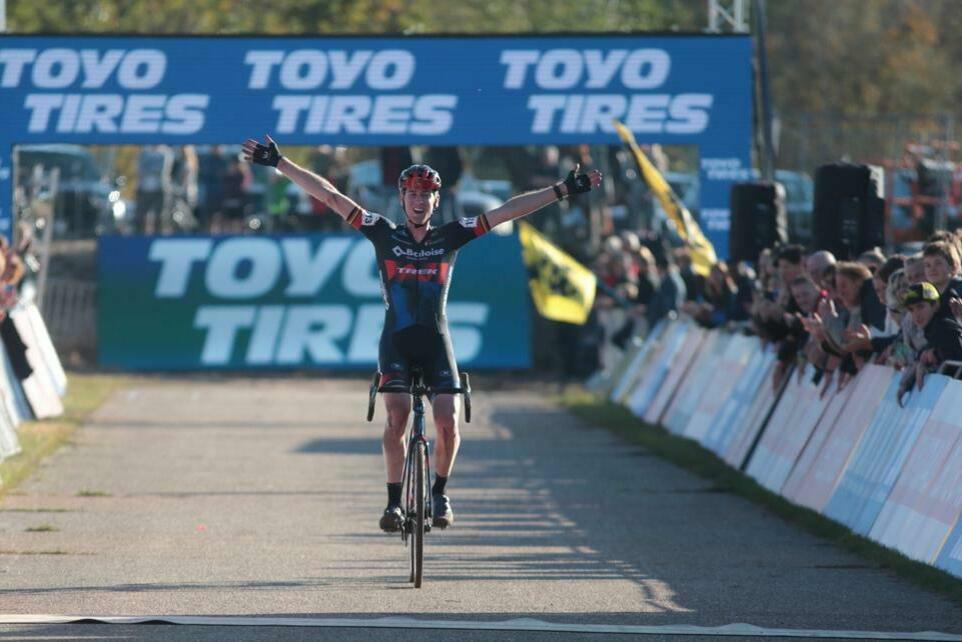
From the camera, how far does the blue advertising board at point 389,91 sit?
25.2m

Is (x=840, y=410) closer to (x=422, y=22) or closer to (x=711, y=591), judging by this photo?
(x=711, y=591)

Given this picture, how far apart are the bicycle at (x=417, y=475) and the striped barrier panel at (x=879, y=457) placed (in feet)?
9.85

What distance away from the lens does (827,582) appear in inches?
472

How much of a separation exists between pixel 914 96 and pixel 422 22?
68.7ft

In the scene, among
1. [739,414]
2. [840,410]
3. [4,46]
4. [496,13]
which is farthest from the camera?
[496,13]

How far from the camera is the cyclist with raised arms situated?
38.7ft

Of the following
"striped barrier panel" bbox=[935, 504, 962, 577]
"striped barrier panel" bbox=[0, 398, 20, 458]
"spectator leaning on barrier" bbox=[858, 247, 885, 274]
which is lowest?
"striped barrier panel" bbox=[0, 398, 20, 458]

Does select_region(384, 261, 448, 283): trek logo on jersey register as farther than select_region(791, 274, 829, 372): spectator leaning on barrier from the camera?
No

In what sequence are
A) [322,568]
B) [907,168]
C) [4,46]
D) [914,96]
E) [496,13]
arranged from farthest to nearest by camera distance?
[914,96] → [496,13] → [907,168] → [4,46] → [322,568]

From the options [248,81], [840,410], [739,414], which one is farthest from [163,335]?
[840,410]

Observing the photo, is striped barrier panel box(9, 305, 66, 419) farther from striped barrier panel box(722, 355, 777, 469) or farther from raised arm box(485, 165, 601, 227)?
raised arm box(485, 165, 601, 227)

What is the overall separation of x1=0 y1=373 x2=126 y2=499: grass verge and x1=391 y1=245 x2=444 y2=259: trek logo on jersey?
6.02 meters

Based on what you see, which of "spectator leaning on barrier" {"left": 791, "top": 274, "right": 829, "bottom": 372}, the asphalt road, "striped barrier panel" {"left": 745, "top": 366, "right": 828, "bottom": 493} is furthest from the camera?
"striped barrier panel" {"left": 745, "top": 366, "right": 828, "bottom": 493}

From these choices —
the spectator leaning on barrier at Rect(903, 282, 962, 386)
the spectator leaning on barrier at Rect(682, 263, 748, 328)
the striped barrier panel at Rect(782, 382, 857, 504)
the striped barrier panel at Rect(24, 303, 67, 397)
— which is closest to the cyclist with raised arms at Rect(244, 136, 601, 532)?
the spectator leaning on barrier at Rect(903, 282, 962, 386)
